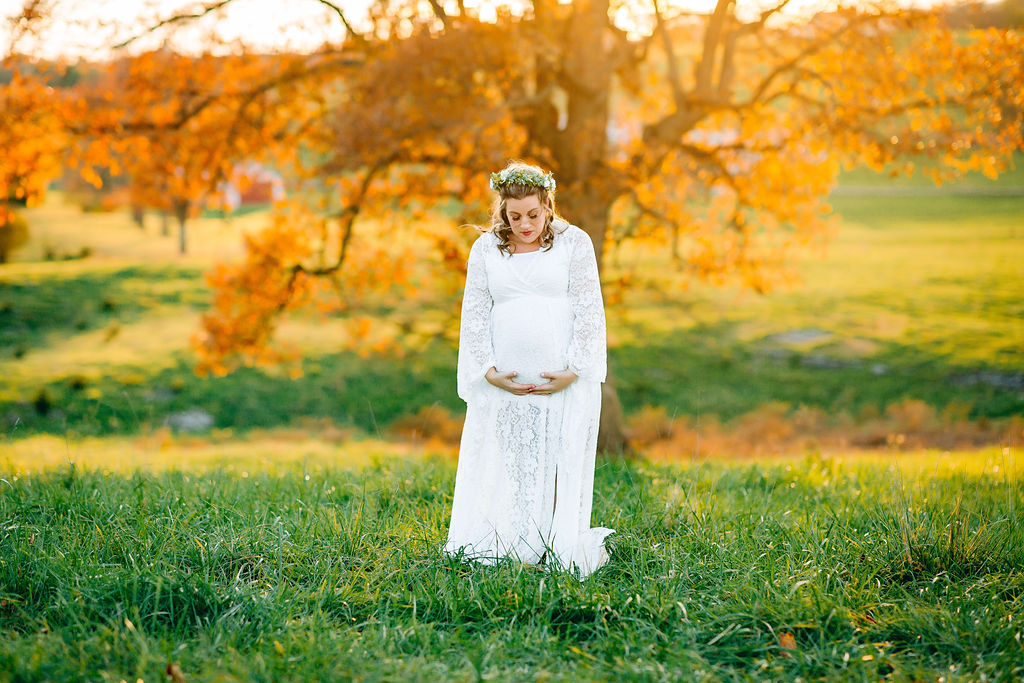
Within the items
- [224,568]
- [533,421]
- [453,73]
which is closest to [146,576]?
[224,568]

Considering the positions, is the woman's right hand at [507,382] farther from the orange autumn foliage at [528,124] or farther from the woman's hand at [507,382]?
the orange autumn foliage at [528,124]

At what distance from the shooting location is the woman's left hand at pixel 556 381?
13.1 ft

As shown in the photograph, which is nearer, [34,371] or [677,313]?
[34,371]

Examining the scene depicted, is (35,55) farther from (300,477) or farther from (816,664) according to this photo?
(816,664)

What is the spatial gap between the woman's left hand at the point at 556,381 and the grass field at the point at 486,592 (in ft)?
3.01

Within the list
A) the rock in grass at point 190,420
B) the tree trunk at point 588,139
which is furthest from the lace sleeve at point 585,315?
the rock in grass at point 190,420

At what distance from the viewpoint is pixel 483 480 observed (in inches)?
164

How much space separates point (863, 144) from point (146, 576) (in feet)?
25.1

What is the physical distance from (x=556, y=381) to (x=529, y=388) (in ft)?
0.49

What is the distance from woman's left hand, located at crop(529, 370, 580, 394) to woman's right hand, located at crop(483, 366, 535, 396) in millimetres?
43

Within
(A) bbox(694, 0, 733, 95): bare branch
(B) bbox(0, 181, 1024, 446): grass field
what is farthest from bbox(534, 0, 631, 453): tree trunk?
(B) bbox(0, 181, 1024, 446): grass field

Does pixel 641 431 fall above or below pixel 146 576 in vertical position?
below

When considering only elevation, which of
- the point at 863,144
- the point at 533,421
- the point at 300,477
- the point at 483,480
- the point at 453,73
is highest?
the point at 453,73

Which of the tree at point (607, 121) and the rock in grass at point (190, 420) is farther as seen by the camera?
the rock in grass at point (190, 420)
